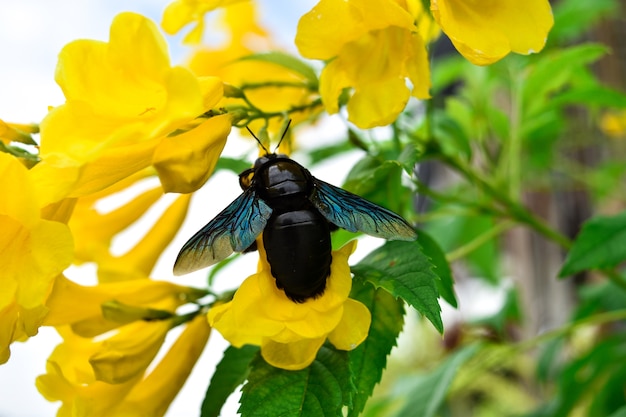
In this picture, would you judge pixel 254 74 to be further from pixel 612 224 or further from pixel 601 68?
pixel 601 68

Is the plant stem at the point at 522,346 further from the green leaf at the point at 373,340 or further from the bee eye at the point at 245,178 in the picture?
the bee eye at the point at 245,178

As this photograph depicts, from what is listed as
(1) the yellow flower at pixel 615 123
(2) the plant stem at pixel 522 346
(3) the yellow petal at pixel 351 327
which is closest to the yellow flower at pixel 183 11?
(3) the yellow petal at pixel 351 327

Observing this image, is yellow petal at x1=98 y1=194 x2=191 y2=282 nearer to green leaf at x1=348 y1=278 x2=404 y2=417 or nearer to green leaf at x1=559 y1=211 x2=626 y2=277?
green leaf at x1=348 y1=278 x2=404 y2=417

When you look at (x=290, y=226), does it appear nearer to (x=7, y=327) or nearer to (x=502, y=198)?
(x=7, y=327)

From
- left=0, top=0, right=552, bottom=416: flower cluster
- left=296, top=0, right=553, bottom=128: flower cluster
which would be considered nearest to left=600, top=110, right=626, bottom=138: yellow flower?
left=0, top=0, right=552, bottom=416: flower cluster

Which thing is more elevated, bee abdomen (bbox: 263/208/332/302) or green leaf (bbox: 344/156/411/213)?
bee abdomen (bbox: 263/208/332/302)

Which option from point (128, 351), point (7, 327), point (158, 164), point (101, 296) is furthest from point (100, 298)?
point (158, 164)
